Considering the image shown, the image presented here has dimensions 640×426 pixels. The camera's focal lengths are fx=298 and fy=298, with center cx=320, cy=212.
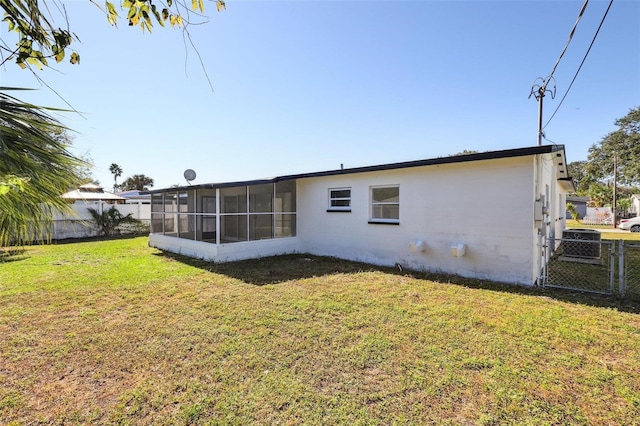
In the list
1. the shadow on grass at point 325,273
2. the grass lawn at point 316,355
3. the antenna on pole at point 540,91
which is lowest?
the grass lawn at point 316,355

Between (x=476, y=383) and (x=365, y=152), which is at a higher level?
(x=365, y=152)

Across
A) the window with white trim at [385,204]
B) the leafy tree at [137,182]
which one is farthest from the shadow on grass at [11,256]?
the leafy tree at [137,182]

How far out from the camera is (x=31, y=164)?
3.90 feet

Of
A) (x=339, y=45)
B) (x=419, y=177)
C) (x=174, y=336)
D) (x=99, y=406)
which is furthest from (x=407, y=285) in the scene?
(x=339, y=45)

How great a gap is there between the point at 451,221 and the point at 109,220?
16.8 m

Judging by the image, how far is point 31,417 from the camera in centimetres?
Result: 248

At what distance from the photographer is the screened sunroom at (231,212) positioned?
994 cm

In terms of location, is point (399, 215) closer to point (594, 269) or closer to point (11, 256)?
point (594, 269)

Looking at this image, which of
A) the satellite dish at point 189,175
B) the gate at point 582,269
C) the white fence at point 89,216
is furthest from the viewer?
the white fence at point 89,216

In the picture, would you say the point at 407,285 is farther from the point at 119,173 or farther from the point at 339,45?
the point at 119,173

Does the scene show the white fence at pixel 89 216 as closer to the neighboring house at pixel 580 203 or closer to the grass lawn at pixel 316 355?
the grass lawn at pixel 316 355

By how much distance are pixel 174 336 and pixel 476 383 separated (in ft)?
11.8

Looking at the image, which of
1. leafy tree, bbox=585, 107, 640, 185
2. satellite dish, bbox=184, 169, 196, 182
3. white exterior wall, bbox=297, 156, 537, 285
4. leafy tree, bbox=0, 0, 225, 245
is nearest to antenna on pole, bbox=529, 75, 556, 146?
white exterior wall, bbox=297, 156, 537, 285

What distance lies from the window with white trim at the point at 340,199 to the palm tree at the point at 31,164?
8.20 meters
